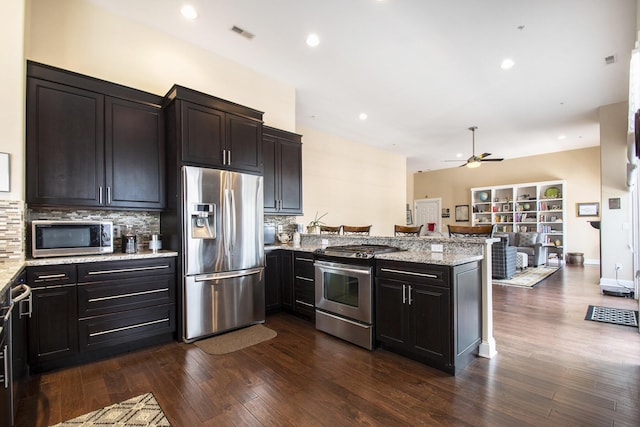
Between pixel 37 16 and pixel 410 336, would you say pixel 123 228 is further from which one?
pixel 410 336

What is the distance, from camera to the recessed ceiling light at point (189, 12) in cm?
299

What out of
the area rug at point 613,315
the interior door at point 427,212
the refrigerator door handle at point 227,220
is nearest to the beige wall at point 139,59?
the refrigerator door handle at point 227,220

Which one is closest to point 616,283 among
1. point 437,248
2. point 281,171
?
point 437,248

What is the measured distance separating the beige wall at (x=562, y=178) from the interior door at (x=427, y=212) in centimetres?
29

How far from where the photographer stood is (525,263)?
694 centimetres

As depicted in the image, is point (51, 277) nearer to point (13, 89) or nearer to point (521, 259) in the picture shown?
point (13, 89)

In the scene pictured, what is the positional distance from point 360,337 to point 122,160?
9.69ft

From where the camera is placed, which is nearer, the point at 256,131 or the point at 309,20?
the point at 309,20

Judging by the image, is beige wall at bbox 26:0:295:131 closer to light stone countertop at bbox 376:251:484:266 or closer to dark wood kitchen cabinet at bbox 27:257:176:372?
dark wood kitchen cabinet at bbox 27:257:176:372

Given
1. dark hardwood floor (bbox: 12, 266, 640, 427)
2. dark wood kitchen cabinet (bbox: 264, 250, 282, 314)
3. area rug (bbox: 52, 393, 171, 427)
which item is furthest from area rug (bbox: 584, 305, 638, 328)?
area rug (bbox: 52, 393, 171, 427)

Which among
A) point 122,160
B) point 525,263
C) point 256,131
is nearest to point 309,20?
point 256,131

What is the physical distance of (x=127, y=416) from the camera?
6.07 ft

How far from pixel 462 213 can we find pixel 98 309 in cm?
1074

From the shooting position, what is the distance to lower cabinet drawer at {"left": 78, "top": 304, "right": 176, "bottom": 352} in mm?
2549
